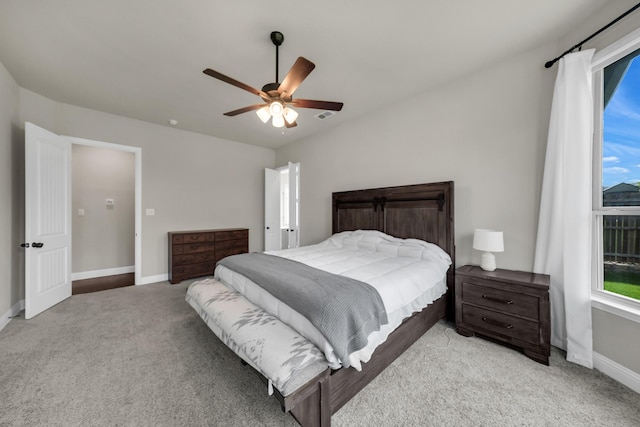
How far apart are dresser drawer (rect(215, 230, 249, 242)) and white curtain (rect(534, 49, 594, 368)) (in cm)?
466

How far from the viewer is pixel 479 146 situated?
8.80 feet

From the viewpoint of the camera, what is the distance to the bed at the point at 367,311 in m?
1.33

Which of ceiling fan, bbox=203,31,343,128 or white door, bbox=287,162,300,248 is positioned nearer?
ceiling fan, bbox=203,31,343,128

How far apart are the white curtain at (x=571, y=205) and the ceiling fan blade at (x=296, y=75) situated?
2248 mm

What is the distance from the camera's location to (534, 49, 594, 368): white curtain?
193 centimetres

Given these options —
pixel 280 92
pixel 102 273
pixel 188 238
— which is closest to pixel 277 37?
pixel 280 92

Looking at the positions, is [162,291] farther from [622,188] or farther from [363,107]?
[622,188]

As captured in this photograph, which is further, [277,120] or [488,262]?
[488,262]

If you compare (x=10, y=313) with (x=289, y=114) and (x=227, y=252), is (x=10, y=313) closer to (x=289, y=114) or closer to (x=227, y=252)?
(x=227, y=252)

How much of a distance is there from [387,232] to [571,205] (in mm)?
1838

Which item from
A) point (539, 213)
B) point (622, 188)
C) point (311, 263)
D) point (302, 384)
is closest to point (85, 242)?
point (311, 263)

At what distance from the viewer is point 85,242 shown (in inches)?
179

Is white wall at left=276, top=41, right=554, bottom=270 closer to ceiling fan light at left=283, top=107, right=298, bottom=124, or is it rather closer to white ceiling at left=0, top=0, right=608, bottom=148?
white ceiling at left=0, top=0, right=608, bottom=148

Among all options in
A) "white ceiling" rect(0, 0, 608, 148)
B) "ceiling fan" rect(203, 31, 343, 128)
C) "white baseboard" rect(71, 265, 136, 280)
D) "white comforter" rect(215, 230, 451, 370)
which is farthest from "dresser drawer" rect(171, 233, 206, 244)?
"ceiling fan" rect(203, 31, 343, 128)
